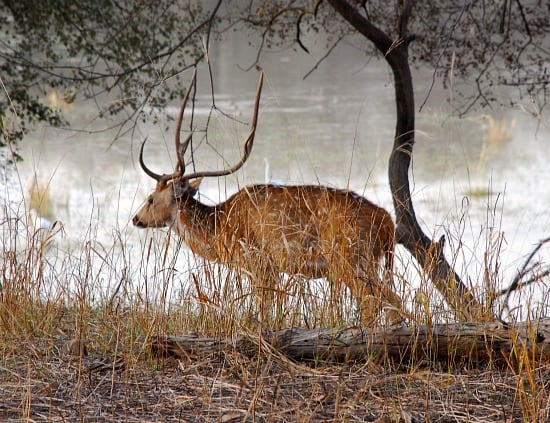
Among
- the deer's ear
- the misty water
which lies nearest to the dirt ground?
the deer's ear

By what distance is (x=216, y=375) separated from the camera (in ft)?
9.93

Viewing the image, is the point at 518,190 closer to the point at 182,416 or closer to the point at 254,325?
the point at 254,325

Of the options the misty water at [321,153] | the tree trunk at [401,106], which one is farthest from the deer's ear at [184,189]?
the misty water at [321,153]

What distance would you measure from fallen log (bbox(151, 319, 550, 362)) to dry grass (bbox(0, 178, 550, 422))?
35 millimetres

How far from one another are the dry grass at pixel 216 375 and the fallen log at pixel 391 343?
35 millimetres

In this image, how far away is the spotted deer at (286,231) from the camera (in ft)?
12.1

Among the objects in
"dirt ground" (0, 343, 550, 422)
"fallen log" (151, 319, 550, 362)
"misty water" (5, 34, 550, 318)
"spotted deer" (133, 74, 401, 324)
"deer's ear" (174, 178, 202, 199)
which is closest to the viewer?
"dirt ground" (0, 343, 550, 422)

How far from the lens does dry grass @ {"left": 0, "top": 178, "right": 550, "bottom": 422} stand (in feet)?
8.99

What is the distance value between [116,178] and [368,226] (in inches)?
290

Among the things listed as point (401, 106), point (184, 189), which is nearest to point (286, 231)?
point (184, 189)

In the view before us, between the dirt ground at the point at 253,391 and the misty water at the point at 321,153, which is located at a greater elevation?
the misty water at the point at 321,153

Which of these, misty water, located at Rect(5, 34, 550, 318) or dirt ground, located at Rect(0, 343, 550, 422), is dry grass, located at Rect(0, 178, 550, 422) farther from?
misty water, located at Rect(5, 34, 550, 318)

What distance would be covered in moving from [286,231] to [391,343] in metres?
1.93

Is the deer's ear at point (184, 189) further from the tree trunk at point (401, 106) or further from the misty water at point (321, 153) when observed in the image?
the misty water at point (321, 153)
